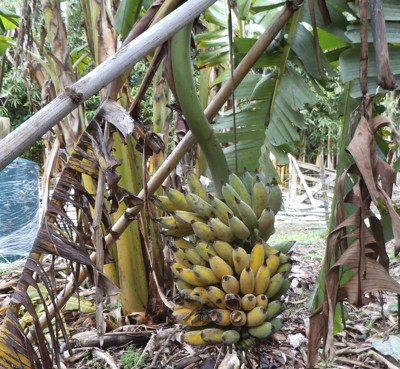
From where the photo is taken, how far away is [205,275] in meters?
0.68

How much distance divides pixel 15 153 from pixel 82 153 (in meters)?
0.35

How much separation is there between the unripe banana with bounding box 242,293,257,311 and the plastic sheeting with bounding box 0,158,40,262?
274cm

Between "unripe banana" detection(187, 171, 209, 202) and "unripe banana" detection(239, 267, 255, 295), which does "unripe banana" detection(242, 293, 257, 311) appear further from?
"unripe banana" detection(187, 171, 209, 202)

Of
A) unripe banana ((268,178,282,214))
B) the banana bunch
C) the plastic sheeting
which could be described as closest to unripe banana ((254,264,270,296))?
the banana bunch

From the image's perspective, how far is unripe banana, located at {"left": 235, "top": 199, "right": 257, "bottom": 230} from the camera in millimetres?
670

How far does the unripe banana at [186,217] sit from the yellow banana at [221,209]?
0.12 ft

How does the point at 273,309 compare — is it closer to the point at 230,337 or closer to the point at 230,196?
the point at 230,337

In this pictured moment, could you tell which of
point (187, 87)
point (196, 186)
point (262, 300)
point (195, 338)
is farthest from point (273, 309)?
point (187, 87)

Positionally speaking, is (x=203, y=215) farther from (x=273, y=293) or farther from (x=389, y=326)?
(x=389, y=326)

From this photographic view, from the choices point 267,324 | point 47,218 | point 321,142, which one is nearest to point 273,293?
point 267,324

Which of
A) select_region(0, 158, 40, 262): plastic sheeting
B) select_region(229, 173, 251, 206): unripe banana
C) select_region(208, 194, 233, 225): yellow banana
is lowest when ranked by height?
select_region(0, 158, 40, 262): plastic sheeting

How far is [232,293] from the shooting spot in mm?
676

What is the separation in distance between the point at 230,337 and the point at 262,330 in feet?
0.17

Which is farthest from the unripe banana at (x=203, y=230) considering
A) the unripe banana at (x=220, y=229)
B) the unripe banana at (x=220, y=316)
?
the unripe banana at (x=220, y=316)
